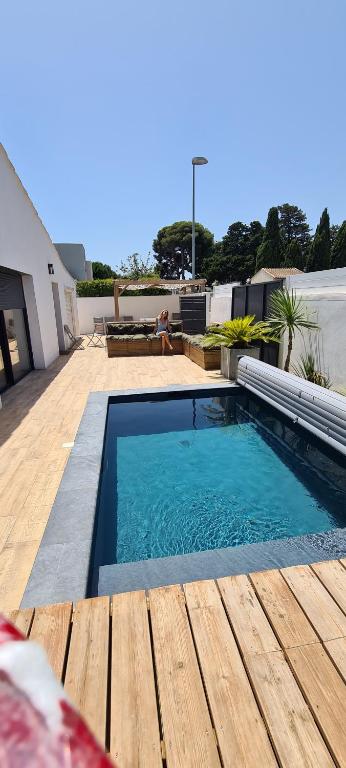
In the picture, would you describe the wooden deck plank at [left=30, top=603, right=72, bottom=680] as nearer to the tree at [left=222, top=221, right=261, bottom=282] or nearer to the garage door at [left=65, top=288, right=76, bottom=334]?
the garage door at [left=65, top=288, right=76, bottom=334]

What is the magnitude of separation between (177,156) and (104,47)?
1072cm

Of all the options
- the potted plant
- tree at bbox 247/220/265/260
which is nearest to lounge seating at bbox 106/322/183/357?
the potted plant

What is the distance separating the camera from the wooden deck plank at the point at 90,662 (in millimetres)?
1438

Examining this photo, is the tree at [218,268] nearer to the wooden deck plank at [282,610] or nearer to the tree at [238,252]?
the tree at [238,252]

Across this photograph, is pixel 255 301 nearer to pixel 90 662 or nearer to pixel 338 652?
pixel 338 652

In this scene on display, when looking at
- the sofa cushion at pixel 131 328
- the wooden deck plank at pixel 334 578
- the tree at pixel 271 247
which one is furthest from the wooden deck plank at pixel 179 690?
the tree at pixel 271 247

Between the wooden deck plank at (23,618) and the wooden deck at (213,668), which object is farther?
the wooden deck plank at (23,618)

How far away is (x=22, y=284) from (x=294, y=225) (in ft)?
149

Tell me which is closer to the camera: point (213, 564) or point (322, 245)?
point (213, 564)

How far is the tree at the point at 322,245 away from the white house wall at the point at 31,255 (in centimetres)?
2268

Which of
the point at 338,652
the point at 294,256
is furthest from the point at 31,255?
the point at 294,256

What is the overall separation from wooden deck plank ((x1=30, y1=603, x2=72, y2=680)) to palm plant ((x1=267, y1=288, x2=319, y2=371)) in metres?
6.57

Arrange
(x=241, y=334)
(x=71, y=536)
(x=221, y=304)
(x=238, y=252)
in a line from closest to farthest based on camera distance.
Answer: (x=71, y=536), (x=241, y=334), (x=221, y=304), (x=238, y=252)

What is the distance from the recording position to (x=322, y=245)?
88.5ft
